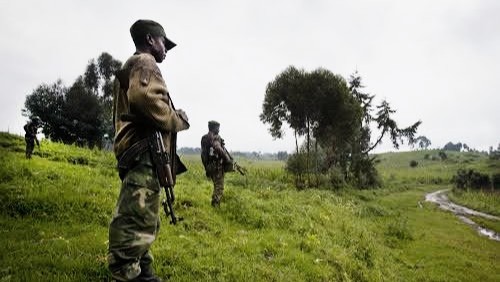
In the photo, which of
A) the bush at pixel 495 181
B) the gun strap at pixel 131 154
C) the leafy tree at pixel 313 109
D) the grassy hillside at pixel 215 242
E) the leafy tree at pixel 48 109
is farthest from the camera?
the bush at pixel 495 181

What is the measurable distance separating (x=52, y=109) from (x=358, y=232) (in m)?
40.3

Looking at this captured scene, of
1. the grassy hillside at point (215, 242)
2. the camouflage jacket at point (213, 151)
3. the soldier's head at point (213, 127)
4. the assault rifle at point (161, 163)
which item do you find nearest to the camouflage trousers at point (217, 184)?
the grassy hillside at point (215, 242)

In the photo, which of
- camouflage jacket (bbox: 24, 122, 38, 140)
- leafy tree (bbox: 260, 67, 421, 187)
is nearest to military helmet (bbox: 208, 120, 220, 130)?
camouflage jacket (bbox: 24, 122, 38, 140)

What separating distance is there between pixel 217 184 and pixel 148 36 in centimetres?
993

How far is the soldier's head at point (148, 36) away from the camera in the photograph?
5.49 m

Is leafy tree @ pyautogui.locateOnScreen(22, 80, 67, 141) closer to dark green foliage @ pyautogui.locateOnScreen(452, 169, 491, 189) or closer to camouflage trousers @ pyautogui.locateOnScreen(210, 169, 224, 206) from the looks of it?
camouflage trousers @ pyautogui.locateOnScreen(210, 169, 224, 206)

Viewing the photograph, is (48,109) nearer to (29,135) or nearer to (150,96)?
(29,135)

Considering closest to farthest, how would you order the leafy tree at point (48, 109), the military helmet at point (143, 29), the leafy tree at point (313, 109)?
the military helmet at point (143, 29) → the leafy tree at point (313, 109) → the leafy tree at point (48, 109)

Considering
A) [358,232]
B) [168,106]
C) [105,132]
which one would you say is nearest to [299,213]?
[358,232]

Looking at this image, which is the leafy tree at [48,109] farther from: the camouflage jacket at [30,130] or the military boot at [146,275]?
the military boot at [146,275]

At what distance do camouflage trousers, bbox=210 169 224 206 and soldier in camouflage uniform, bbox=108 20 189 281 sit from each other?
9114mm

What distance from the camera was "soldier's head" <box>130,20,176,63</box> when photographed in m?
5.49

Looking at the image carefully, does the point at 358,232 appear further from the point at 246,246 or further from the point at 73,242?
the point at 73,242

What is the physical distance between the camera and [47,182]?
45.8ft
